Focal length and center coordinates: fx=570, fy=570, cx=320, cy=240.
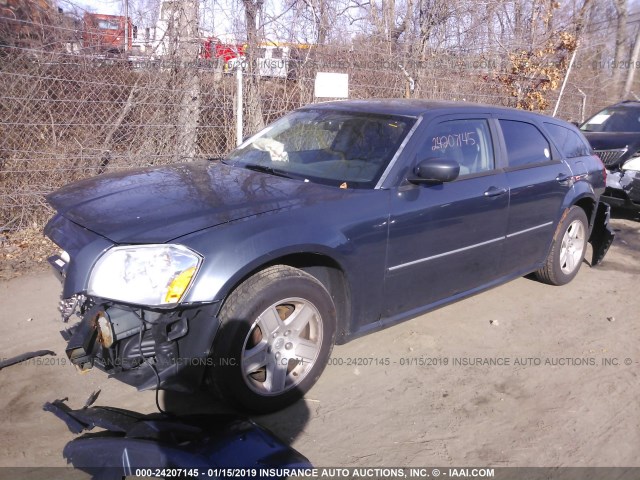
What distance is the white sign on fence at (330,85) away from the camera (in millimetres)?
7820

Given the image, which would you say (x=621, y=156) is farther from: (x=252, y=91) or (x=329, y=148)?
(x=329, y=148)

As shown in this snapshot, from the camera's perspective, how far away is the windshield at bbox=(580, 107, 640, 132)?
9664mm

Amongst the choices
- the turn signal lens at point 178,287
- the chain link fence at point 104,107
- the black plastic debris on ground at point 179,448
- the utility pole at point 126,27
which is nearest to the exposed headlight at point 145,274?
the turn signal lens at point 178,287

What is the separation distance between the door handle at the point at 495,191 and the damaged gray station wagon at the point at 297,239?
0.01m

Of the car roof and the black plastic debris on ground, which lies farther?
the car roof

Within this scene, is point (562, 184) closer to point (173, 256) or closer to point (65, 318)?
point (173, 256)

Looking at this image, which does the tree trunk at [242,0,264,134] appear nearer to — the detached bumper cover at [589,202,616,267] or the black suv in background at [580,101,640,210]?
the detached bumper cover at [589,202,616,267]

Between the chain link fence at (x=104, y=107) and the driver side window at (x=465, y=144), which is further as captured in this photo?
the chain link fence at (x=104, y=107)

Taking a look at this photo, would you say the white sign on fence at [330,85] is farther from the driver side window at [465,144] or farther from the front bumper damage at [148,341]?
the front bumper damage at [148,341]

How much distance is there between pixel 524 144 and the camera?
16.1ft

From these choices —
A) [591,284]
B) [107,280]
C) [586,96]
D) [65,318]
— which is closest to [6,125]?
[65,318]

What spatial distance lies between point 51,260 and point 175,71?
4277 mm

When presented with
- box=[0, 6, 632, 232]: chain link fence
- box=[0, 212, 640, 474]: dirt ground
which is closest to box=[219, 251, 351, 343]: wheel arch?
box=[0, 212, 640, 474]: dirt ground

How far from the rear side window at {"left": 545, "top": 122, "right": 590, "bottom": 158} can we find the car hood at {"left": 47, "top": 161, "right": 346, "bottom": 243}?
2788mm
